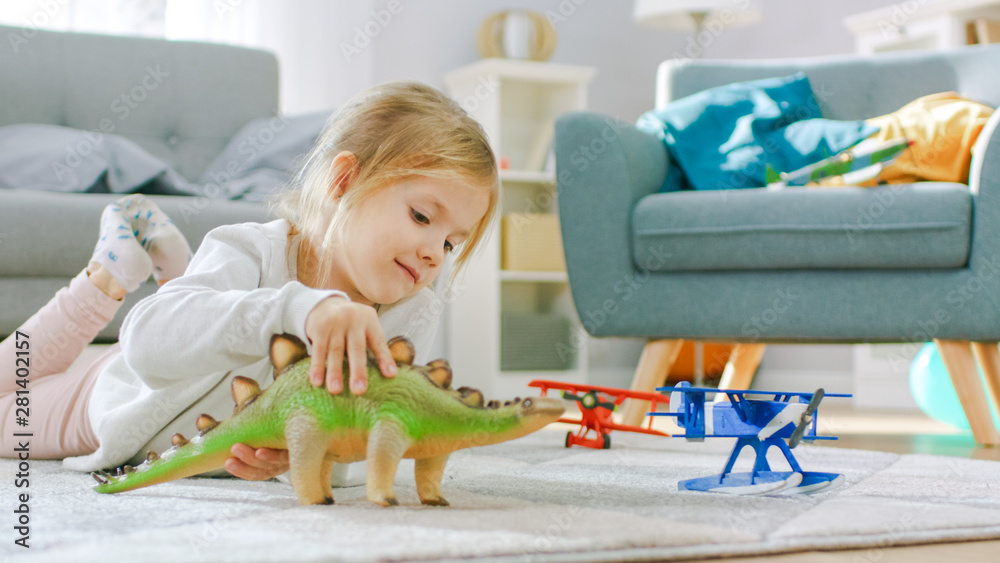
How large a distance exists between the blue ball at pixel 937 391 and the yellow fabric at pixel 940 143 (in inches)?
15.5

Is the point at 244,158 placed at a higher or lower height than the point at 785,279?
higher

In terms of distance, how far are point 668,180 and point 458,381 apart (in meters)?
1.25

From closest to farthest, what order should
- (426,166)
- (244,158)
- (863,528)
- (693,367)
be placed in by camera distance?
(863,528) < (426,166) < (244,158) < (693,367)

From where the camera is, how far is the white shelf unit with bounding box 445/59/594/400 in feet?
9.41

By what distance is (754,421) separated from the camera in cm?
83

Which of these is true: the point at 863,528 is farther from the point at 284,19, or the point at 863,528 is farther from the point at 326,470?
the point at 284,19

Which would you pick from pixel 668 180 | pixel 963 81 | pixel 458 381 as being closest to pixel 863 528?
pixel 668 180

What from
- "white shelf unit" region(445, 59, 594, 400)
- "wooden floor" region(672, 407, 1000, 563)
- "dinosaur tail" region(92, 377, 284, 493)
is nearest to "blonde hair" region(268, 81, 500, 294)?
"dinosaur tail" region(92, 377, 284, 493)

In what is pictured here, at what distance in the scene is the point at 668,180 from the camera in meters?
1.96

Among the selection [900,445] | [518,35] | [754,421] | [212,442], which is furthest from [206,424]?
[518,35]

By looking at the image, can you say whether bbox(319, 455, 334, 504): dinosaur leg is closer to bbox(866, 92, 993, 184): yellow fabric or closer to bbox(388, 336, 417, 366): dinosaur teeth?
bbox(388, 336, 417, 366): dinosaur teeth

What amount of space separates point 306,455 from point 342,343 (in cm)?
9

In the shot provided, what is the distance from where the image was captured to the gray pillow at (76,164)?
185cm

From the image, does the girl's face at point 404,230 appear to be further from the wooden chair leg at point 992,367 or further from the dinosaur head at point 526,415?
the wooden chair leg at point 992,367
